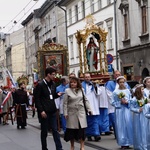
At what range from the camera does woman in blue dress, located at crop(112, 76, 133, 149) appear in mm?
11820

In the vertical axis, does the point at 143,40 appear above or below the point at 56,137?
above

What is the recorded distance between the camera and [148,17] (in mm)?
30188

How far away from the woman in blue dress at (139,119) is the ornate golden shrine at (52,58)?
9.47 m

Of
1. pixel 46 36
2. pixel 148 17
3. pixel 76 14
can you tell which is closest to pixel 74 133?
pixel 148 17

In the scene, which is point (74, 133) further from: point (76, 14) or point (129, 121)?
point (76, 14)

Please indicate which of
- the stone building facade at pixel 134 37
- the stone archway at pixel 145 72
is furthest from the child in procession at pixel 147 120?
the stone archway at pixel 145 72

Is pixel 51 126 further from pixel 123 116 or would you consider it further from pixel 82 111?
pixel 123 116

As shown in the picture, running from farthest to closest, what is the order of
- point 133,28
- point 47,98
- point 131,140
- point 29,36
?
point 29,36, point 133,28, point 131,140, point 47,98

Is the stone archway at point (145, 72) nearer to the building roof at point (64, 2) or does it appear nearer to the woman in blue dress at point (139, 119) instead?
the building roof at point (64, 2)

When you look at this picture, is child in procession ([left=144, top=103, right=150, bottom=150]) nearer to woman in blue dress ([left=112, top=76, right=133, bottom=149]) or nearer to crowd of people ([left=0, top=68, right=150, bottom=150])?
crowd of people ([left=0, top=68, right=150, bottom=150])

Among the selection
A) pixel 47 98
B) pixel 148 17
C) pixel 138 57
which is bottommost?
pixel 47 98

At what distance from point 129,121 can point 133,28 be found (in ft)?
69.3

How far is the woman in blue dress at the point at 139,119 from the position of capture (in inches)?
418

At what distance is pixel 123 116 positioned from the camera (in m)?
12.0
